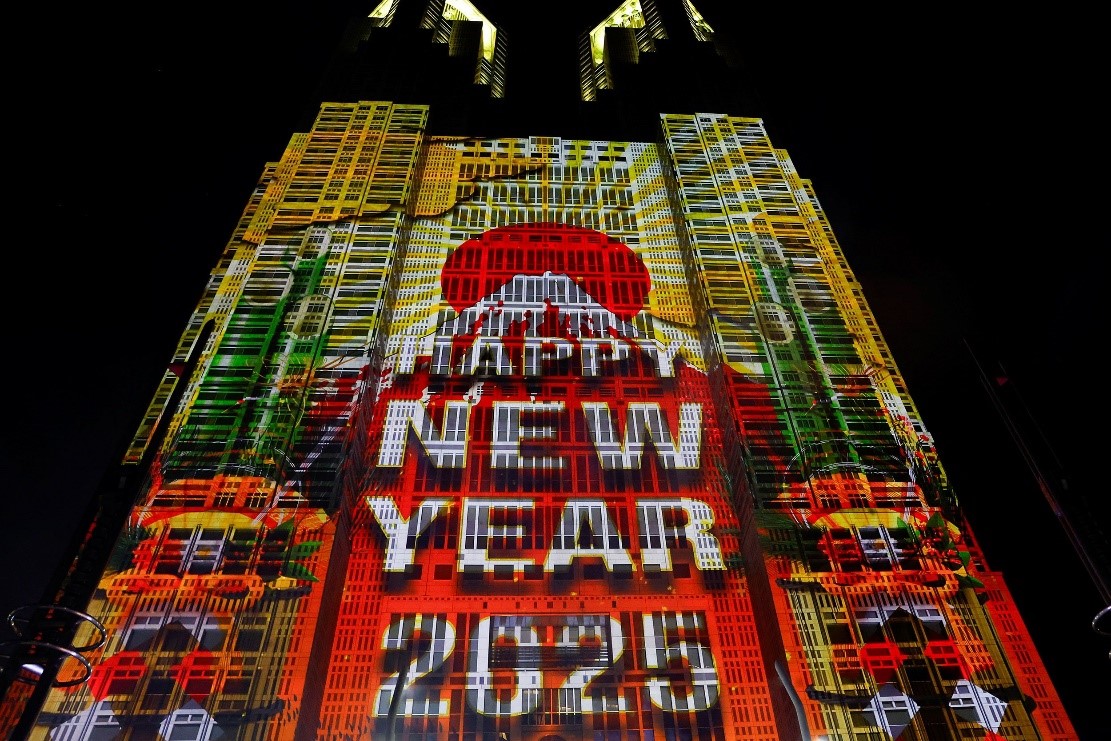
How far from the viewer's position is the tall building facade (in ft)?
63.7

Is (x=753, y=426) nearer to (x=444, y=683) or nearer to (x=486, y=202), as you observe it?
(x=444, y=683)

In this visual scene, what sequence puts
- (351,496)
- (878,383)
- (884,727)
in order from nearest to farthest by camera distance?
(884,727), (351,496), (878,383)

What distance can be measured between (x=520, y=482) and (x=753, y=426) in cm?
888

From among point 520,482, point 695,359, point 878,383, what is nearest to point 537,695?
point 520,482

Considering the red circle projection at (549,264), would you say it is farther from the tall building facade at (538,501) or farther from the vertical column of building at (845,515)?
the vertical column of building at (845,515)

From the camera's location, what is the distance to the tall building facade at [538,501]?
63.7 ft

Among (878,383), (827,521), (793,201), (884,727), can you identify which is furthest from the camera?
(793,201)

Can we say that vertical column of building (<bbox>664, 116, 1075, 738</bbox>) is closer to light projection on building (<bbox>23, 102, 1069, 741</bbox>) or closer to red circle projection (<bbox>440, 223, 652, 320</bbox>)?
light projection on building (<bbox>23, 102, 1069, 741</bbox>)

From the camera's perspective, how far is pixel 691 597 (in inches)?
892

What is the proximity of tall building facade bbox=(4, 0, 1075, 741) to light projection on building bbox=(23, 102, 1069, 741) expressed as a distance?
10cm

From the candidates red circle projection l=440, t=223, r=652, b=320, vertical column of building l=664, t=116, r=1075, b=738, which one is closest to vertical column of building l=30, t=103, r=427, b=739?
red circle projection l=440, t=223, r=652, b=320

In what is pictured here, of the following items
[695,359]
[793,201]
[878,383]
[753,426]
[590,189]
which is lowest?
[753,426]

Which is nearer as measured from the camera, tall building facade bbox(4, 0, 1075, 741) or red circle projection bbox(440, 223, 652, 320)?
tall building facade bbox(4, 0, 1075, 741)

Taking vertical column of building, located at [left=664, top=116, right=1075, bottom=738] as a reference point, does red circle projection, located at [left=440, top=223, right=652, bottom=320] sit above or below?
above
